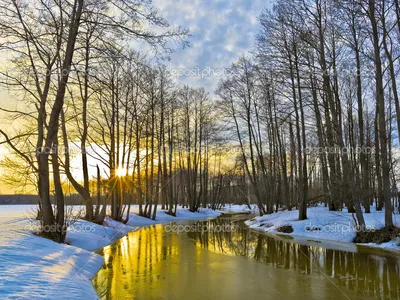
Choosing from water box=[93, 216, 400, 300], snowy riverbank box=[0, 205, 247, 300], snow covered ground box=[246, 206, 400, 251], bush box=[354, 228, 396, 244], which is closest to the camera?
snowy riverbank box=[0, 205, 247, 300]

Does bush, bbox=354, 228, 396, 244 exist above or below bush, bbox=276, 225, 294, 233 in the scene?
above

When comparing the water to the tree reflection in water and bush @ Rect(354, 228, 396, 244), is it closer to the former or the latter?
the tree reflection in water

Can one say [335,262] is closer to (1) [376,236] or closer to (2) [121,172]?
(1) [376,236]

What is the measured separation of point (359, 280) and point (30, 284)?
257 inches

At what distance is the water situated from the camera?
5.84 m

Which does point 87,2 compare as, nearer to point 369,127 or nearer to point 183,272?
point 183,272

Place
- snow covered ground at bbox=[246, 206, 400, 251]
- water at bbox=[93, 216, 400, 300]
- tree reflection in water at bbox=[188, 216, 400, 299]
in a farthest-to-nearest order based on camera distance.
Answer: snow covered ground at bbox=[246, 206, 400, 251]
tree reflection in water at bbox=[188, 216, 400, 299]
water at bbox=[93, 216, 400, 300]

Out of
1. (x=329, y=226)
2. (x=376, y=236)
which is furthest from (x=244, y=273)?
(x=329, y=226)

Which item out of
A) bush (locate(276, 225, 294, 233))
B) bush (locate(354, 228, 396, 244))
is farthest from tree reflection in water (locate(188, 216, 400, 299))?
bush (locate(276, 225, 294, 233))

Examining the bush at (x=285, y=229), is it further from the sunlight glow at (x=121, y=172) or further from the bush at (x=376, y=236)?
the sunlight glow at (x=121, y=172)

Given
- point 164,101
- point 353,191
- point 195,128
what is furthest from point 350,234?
point 195,128

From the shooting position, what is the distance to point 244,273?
750 cm

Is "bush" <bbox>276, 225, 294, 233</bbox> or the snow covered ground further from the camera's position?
"bush" <bbox>276, 225, 294, 233</bbox>

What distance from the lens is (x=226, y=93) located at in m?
25.5
